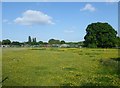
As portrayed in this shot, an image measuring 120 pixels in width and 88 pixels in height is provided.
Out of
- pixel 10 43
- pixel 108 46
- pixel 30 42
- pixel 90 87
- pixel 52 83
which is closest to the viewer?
pixel 90 87

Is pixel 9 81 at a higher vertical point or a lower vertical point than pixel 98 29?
lower

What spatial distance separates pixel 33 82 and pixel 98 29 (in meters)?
117

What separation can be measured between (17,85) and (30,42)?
17517 cm

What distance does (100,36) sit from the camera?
129m

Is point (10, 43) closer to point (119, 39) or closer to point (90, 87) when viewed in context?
point (119, 39)

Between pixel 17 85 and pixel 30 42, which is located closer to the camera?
pixel 17 85

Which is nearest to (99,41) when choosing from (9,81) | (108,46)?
(108,46)

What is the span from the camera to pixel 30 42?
624 ft

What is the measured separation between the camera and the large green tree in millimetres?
125669

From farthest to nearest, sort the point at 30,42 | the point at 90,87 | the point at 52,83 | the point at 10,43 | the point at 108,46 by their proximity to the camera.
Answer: the point at 30,42, the point at 10,43, the point at 108,46, the point at 52,83, the point at 90,87

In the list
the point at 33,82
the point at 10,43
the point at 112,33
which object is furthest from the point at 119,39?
the point at 33,82

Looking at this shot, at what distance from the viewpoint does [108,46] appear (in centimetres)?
12731

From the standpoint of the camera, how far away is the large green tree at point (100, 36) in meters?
126

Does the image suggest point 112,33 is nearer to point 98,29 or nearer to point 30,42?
point 98,29
